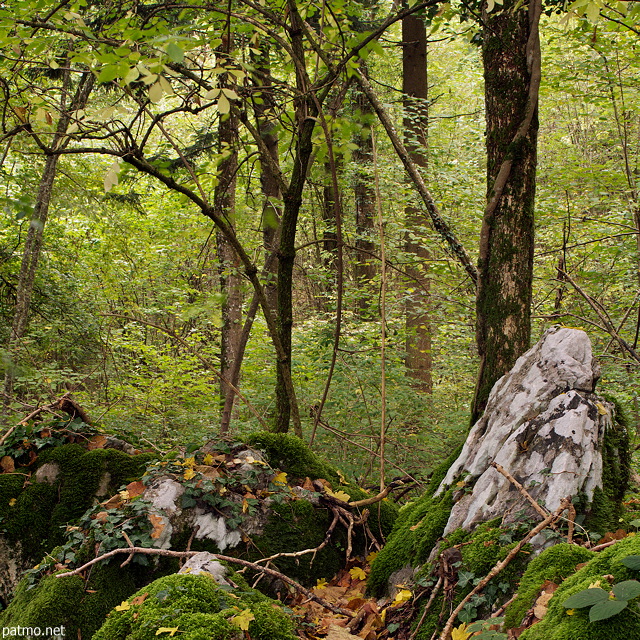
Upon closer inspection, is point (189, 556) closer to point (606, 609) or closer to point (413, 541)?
point (413, 541)

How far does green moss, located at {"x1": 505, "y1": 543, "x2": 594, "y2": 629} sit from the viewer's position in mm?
2133

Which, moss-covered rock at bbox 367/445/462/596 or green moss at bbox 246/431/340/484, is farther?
green moss at bbox 246/431/340/484

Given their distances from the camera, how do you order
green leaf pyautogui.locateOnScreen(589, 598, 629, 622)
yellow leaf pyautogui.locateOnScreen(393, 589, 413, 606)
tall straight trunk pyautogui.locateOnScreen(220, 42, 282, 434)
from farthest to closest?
1. tall straight trunk pyautogui.locateOnScreen(220, 42, 282, 434)
2. yellow leaf pyautogui.locateOnScreen(393, 589, 413, 606)
3. green leaf pyautogui.locateOnScreen(589, 598, 629, 622)

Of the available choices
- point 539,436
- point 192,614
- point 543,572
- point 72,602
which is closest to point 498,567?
point 543,572

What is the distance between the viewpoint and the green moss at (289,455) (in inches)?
161

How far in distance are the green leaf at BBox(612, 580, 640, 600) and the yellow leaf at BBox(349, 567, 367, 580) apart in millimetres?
2312

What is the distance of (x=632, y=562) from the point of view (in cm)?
163

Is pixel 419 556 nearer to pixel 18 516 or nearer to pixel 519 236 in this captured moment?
pixel 519 236

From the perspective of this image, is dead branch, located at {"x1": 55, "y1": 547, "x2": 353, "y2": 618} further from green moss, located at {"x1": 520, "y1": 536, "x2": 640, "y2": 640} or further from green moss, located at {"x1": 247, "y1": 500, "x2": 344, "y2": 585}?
green moss, located at {"x1": 520, "y1": 536, "x2": 640, "y2": 640}

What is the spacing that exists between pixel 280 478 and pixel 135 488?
0.96m

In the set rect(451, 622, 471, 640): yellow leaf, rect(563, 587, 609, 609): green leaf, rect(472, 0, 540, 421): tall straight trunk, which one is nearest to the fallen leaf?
rect(451, 622, 471, 640): yellow leaf

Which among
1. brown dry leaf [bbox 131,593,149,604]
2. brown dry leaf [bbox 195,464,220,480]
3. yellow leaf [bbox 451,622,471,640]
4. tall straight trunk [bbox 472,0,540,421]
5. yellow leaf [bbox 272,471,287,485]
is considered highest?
tall straight trunk [bbox 472,0,540,421]

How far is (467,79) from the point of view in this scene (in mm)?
15914

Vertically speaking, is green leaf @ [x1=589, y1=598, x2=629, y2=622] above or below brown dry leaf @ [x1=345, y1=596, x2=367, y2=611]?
above
